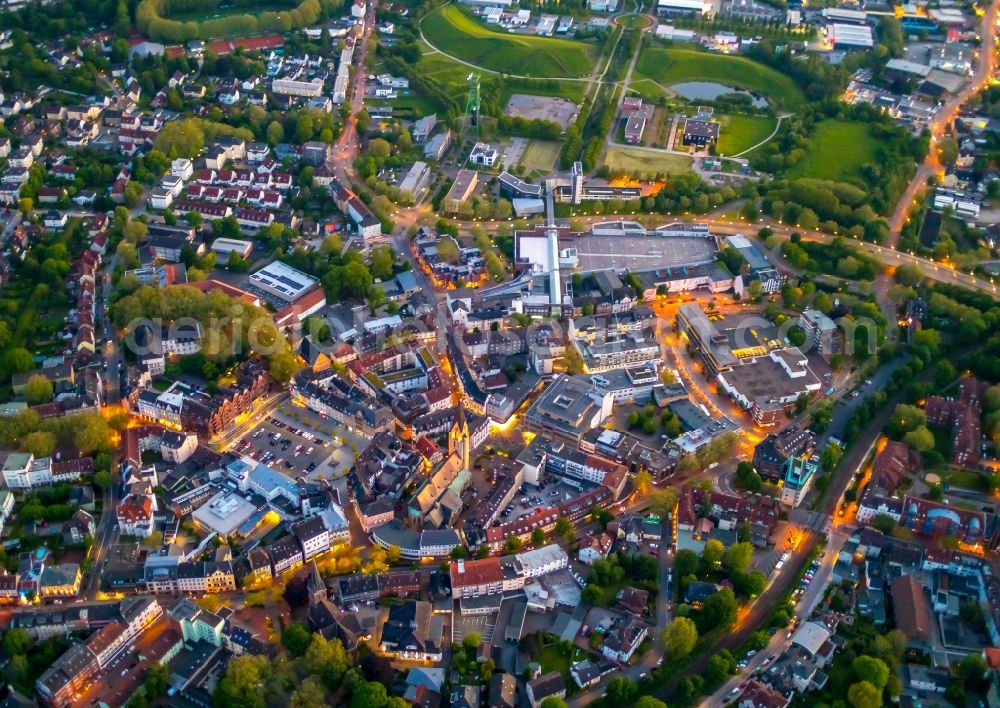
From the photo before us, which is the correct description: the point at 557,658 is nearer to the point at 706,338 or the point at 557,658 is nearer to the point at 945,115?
the point at 706,338

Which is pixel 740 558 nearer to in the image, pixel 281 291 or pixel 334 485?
pixel 334 485

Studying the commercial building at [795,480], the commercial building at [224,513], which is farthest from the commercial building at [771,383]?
the commercial building at [224,513]

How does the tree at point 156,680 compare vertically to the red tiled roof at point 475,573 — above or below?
below

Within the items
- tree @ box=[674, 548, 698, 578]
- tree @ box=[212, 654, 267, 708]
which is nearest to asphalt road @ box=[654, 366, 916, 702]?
tree @ box=[674, 548, 698, 578]

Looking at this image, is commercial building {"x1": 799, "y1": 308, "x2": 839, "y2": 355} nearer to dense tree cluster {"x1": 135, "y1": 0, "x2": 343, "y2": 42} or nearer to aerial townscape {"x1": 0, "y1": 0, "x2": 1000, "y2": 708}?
aerial townscape {"x1": 0, "y1": 0, "x2": 1000, "y2": 708}

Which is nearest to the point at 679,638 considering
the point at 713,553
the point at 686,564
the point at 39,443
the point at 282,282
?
the point at 686,564

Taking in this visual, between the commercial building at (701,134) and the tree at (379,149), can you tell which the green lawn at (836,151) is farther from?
the tree at (379,149)

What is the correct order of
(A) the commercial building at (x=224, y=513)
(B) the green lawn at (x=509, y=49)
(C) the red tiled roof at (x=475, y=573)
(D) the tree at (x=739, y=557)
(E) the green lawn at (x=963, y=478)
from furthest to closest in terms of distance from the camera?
(B) the green lawn at (x=509, y=49) → (E) the green lawn at (x=963, y=478) → (A) the commercial building at (x=224, y=513) → (D) the tree at (x=739, y=557) → (C) the red tiled roof at (x=475, y=573)
